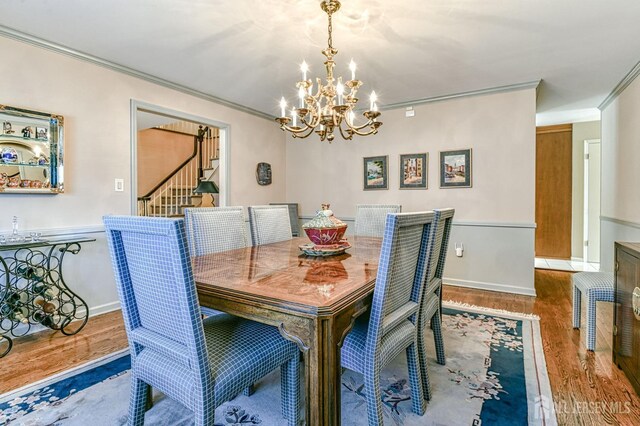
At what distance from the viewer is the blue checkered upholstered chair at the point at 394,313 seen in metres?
1.33

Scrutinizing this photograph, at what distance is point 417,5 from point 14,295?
3.50 m

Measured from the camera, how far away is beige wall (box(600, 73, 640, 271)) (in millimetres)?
3215

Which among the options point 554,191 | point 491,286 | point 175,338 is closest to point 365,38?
point 175,338

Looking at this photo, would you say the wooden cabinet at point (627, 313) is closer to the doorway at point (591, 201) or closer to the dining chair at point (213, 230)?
the dining chair at point (213, 230)

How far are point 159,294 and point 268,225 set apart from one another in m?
1.60

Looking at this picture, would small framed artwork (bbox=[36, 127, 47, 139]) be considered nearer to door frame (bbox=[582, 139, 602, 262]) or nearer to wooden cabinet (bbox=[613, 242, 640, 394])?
wooden cabinet (bbox=[613, 242, 640, 394])

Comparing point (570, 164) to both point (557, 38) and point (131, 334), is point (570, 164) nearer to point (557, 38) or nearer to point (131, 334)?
point (557, 38)

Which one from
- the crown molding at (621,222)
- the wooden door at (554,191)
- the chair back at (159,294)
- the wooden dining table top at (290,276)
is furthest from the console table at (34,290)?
the wooden door at (554,191)

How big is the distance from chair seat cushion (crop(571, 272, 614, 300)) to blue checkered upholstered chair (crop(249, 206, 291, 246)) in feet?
7.60

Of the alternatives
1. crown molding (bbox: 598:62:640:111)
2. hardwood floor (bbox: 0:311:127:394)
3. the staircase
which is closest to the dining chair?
hardwood floor (bbox: 0:311:127:394)

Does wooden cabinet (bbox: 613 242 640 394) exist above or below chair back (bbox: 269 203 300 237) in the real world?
below

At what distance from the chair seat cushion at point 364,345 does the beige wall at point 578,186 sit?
18.3 feet

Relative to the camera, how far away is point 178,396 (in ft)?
3.81

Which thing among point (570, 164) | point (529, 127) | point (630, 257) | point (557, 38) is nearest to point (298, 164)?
point (529, 127)
